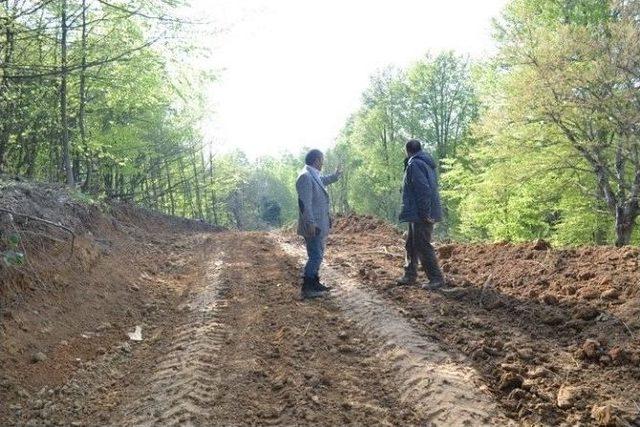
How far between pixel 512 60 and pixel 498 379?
42.5 feet

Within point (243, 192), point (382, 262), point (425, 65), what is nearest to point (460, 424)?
point (382, 262)

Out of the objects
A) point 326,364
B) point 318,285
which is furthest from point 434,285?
point 326,364

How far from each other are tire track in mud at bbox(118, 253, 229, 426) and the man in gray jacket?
4.18 ft

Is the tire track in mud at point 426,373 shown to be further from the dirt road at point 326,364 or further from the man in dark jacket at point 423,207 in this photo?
the man in dark jacket at point 423,207

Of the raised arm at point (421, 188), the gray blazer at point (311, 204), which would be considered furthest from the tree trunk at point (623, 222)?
the gray blazer at point (311, 204)

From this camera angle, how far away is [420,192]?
654 centimetres

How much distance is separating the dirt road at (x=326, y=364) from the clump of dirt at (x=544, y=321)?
0.02 metres

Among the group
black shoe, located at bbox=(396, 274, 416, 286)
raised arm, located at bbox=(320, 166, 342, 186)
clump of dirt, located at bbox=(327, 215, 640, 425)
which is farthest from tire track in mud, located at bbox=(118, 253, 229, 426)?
black shoe, located at bbox=(396, 274, 416, 286)

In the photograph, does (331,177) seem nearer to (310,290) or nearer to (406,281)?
(310,290)

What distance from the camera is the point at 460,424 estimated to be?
3117mm

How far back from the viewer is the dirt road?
11.0 ft

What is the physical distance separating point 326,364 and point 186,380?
46.8 inches

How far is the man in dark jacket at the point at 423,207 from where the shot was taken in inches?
257

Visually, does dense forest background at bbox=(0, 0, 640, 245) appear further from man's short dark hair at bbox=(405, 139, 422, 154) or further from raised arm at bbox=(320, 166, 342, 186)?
man's short dark hair at bbox=(405, 139, 422, 154)
